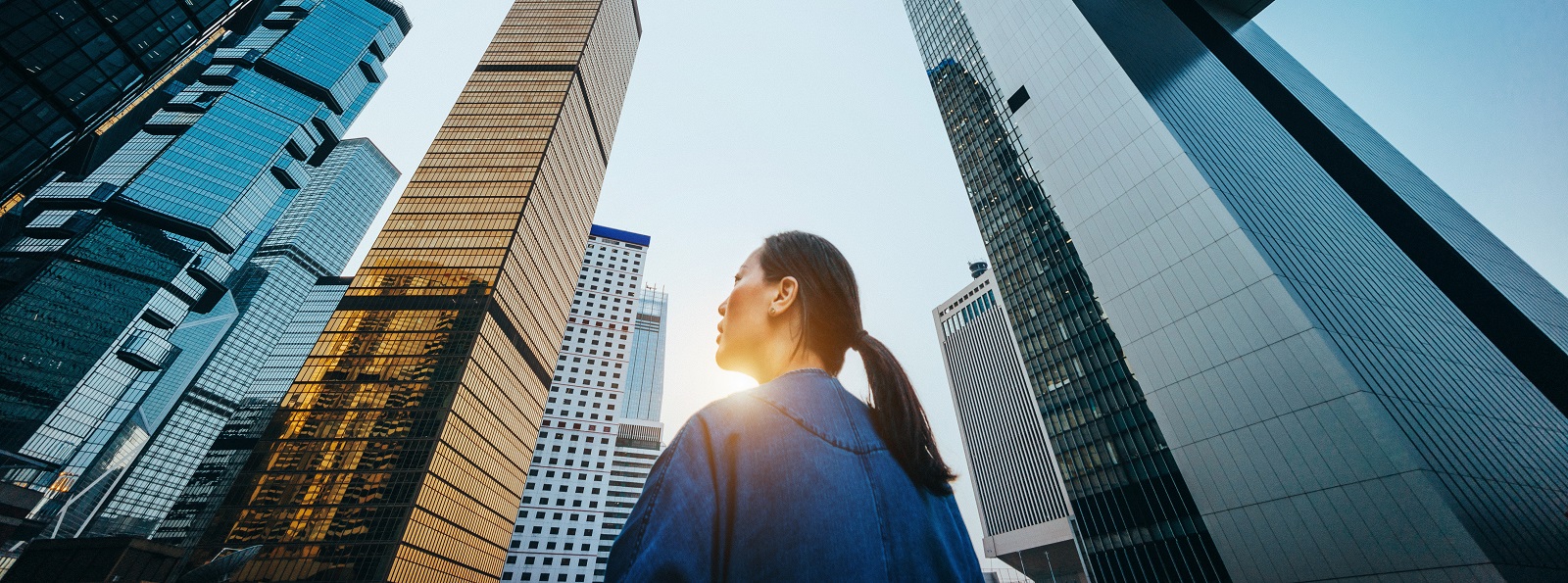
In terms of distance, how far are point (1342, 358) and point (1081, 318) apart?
1894 centimetres

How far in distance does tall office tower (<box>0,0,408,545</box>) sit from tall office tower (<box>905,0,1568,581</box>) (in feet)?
339

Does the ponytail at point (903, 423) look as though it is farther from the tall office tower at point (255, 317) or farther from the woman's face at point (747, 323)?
the tall office tower at point (255, 317)

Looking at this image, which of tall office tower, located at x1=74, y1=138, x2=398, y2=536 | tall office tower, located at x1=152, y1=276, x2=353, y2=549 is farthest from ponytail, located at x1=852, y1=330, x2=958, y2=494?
tall office tower, located at x1=74, y1=138, x2=398, y2=536

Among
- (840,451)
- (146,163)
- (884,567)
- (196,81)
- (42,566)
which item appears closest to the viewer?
(884,567)

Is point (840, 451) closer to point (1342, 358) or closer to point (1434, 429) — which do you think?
point (1342, 358)

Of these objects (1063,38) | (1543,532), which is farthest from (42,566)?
(1543,532)

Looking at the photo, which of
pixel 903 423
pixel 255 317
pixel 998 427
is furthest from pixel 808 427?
pixel 255 317

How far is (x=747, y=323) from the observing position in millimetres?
2236

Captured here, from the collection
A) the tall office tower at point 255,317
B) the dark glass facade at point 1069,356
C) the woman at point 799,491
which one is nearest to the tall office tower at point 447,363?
the dark glass facade at point 1069,356

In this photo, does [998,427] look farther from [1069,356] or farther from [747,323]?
[747,323]

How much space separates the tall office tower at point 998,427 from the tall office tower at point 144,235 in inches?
4256

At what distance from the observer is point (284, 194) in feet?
305

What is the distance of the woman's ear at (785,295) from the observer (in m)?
2.21

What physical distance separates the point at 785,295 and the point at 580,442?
285 ft
